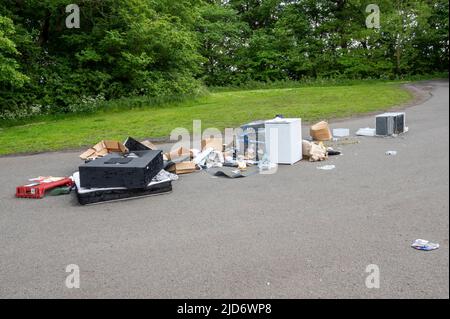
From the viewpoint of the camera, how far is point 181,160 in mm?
8859

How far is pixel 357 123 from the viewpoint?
12945 mm

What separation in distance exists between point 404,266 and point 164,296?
205 cm

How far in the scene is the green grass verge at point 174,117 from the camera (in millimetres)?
12648

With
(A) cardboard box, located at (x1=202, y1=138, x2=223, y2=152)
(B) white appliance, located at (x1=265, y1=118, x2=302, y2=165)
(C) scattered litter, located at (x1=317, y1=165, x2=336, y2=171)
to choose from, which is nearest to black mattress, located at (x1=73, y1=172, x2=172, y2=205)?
(B) white appliance, located at (x1=265, y1=118, x2=302, y2=165)

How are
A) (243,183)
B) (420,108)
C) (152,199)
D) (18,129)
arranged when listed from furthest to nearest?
(18,129), (420,108), (243,183), (152,199)

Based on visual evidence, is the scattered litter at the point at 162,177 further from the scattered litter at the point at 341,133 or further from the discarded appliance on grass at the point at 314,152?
the scattered litter at the point at 341,133

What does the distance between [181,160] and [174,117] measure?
7303 millimetres

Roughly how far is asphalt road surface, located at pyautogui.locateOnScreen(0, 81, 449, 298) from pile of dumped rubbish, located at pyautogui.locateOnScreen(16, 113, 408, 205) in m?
0.26

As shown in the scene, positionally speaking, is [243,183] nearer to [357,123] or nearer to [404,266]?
[404,266]

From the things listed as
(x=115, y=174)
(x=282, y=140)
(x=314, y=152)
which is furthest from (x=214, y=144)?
(x=115, y=174)

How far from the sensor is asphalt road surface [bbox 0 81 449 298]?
151 inches

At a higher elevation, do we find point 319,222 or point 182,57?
point 182,57

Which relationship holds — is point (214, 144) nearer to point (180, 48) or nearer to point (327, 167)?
point (327, 167)
